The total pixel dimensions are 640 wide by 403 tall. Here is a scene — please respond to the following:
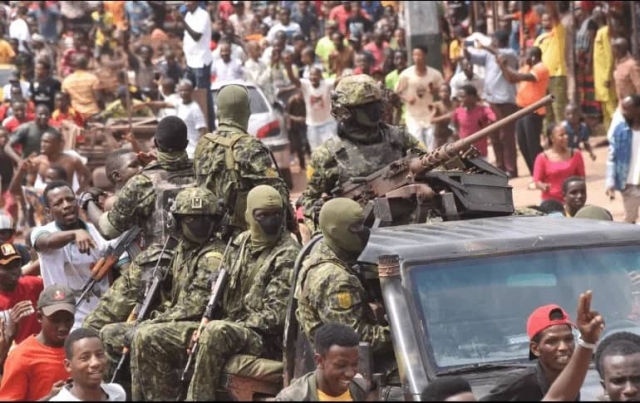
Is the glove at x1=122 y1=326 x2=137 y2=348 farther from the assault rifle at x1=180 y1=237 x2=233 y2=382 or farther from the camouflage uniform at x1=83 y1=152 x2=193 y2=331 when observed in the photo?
the camouflage uniform at x1=83 y1=152 x2=193 y2=331

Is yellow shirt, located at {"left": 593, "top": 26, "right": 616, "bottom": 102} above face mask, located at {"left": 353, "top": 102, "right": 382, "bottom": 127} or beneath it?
beneath

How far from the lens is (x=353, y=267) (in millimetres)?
7977

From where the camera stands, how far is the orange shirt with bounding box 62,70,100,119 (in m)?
26.8

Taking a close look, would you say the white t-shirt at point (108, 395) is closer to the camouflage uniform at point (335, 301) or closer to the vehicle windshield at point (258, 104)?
the camouflage uniform at point (335, 301)

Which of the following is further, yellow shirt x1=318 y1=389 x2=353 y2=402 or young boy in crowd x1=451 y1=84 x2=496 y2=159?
young boy in crowd x1=451 y1=84 x2=496 y2=159

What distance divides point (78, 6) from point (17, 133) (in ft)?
50.3

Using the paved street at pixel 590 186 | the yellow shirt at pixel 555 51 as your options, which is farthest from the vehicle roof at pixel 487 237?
the yellow shirt at pixel 555 51

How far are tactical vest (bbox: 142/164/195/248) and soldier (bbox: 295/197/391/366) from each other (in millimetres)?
2429

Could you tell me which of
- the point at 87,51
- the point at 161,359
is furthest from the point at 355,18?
the point at 161,359

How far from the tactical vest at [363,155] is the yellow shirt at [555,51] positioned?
1329cm

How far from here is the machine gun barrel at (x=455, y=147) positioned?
9234 mm

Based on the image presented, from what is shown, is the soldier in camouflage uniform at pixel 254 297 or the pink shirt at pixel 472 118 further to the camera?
the pink shirt at pixel 472 118

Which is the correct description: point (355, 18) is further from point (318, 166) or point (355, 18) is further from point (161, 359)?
point (161, 359)

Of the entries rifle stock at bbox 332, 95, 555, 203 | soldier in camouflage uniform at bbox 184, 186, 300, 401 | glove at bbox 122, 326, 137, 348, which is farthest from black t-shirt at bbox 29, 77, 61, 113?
soldier in camouflage uniform at bbox 184, 186, 300, 401
